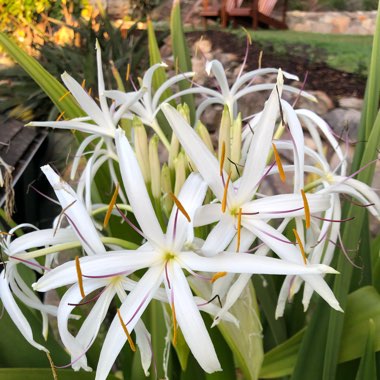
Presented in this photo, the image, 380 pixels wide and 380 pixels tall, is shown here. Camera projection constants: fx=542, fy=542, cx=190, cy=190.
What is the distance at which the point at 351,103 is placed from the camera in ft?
7.69

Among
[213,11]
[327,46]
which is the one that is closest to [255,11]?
[213,11]

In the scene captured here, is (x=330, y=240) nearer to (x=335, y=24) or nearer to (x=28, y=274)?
(x=28, y=274)

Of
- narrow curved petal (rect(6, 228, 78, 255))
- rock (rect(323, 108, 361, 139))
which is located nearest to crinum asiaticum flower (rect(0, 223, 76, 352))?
narrow curved petal (rect(6, 228, 78, 255))

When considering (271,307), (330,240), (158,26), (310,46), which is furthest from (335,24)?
(330,240)

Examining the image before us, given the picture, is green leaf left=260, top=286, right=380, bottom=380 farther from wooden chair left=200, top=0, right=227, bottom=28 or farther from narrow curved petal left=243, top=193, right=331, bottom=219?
wooden chair left=200, top=0, right=227, bottom=28

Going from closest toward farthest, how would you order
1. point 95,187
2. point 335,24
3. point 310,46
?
1. point 95,187
2. point 310,46
3. point 335,24

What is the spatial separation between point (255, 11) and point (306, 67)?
489 millimetres

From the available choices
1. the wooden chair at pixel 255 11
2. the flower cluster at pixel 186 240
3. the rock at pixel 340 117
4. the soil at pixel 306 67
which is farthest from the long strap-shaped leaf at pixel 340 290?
the wooden chair at pixel 255 11

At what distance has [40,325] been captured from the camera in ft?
2.06

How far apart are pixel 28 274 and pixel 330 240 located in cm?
38

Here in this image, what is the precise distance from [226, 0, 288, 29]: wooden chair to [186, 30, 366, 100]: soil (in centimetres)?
13

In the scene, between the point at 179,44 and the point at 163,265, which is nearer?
the point at 163,265

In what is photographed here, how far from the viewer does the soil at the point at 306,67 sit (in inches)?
96.6

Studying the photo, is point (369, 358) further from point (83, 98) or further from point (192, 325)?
point (83, 98)
